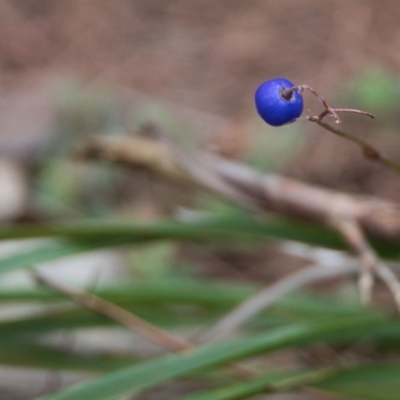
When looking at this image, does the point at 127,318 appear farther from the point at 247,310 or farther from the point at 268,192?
the point at 268,192

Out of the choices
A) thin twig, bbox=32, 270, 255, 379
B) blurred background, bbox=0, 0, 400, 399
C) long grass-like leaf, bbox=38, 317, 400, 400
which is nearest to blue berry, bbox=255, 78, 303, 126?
long grass-like leaf, bbox=38, 317, 400, 400

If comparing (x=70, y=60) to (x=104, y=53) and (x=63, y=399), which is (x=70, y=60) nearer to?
(x=104, y=53)

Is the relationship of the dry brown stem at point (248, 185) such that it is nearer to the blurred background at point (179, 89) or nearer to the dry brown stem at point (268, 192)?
the dry brown stem at point (268, 192)

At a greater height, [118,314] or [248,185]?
[248,185]

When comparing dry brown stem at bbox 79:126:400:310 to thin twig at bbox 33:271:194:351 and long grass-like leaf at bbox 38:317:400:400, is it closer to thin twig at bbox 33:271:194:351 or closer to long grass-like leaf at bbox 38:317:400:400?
long grass-like leaf at bbox 38:317:400:400

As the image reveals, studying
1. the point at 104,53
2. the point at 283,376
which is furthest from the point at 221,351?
the point at 104,53

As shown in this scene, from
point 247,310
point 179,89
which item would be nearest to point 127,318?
point 247,310

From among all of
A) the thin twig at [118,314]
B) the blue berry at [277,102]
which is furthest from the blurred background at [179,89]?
the blue berry at [277,102]
